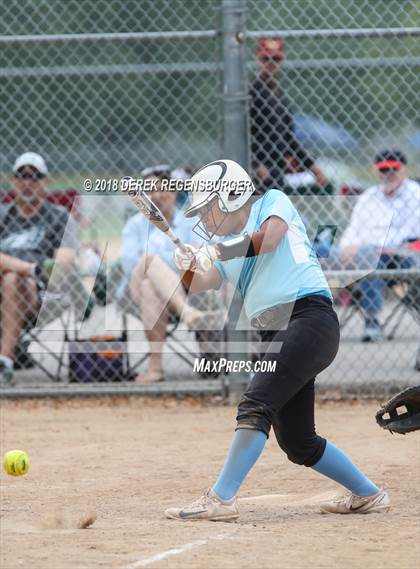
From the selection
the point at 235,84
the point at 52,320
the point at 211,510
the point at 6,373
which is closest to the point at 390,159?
the point at 235,84

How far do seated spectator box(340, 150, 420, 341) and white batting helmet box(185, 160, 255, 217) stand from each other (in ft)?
11.2

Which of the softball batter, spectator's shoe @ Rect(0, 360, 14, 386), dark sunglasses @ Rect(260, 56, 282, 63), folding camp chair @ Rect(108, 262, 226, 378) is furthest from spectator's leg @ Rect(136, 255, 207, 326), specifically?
the softball batter

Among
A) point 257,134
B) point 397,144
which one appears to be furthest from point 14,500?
point 397,144

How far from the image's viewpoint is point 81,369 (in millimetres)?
8305

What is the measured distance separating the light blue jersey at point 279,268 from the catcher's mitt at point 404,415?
1.94 feet

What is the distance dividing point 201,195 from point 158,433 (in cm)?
276

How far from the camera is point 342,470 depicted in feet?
16.3

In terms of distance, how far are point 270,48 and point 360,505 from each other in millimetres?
3999

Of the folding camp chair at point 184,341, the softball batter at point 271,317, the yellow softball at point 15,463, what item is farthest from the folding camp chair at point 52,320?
the softball batter at point 271,317

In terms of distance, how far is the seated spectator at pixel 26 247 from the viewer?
8.20m

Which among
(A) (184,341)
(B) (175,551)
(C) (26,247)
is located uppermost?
(C) (26,247)

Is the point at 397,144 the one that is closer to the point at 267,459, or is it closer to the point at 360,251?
the point at 360,251

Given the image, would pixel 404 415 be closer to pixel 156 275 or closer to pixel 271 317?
pixel 271 317

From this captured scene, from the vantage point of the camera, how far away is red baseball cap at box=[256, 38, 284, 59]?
793 centimetres
